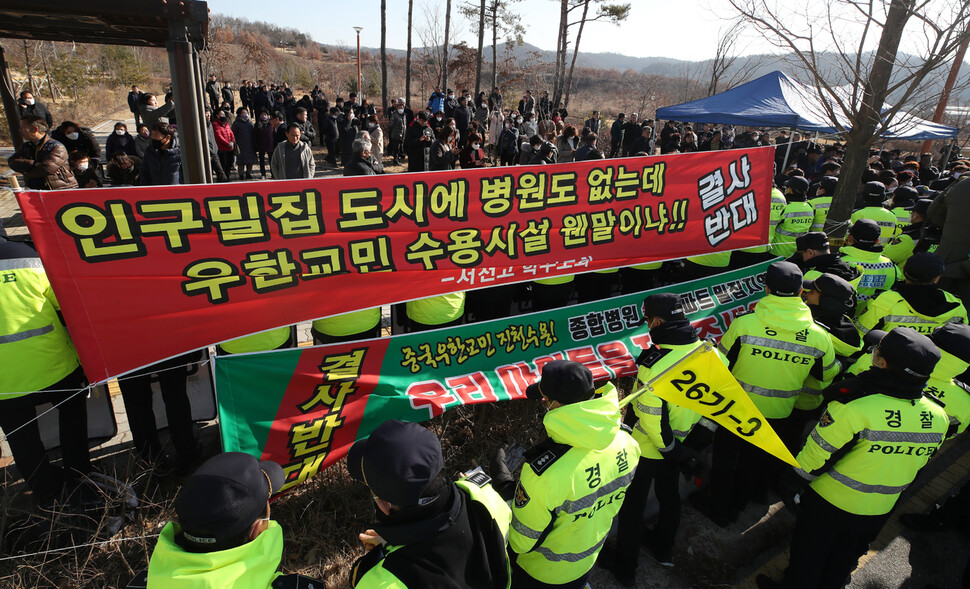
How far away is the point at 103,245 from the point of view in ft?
9.05

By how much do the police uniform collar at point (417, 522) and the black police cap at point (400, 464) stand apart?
6 cm

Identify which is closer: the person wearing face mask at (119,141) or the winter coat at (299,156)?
the winter coat at (299,156)

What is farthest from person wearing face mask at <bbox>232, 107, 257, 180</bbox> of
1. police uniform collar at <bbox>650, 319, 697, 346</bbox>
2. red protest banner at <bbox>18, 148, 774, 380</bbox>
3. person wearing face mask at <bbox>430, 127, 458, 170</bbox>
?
police uniform collar at <bbox>650, 319, 697, 346</bbox>

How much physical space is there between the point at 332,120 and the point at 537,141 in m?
6.56

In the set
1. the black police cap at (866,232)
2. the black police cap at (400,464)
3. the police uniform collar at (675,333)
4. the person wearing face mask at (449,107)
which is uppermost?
the person wearing face mask at (449,107)

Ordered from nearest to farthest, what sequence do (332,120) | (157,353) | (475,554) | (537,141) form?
(475,554) → (157,353) → (537,141) → (332,120)

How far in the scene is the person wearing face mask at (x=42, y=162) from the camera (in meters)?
5.99

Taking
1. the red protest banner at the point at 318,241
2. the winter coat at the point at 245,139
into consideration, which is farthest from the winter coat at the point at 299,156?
the red protest banner at the point at 318,241

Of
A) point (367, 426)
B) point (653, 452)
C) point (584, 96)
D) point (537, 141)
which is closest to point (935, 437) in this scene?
point (653, 452)

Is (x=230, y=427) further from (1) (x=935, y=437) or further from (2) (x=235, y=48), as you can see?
(2) (x=235, y=48)

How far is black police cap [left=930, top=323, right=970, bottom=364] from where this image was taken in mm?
3107

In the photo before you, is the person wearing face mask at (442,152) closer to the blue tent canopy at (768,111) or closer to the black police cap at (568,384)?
the blue tent canopy at (768,111)

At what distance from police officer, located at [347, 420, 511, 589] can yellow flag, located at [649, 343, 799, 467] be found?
4.98 ft

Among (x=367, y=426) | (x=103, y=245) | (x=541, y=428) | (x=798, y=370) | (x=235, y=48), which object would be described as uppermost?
(x=235, y=48)
